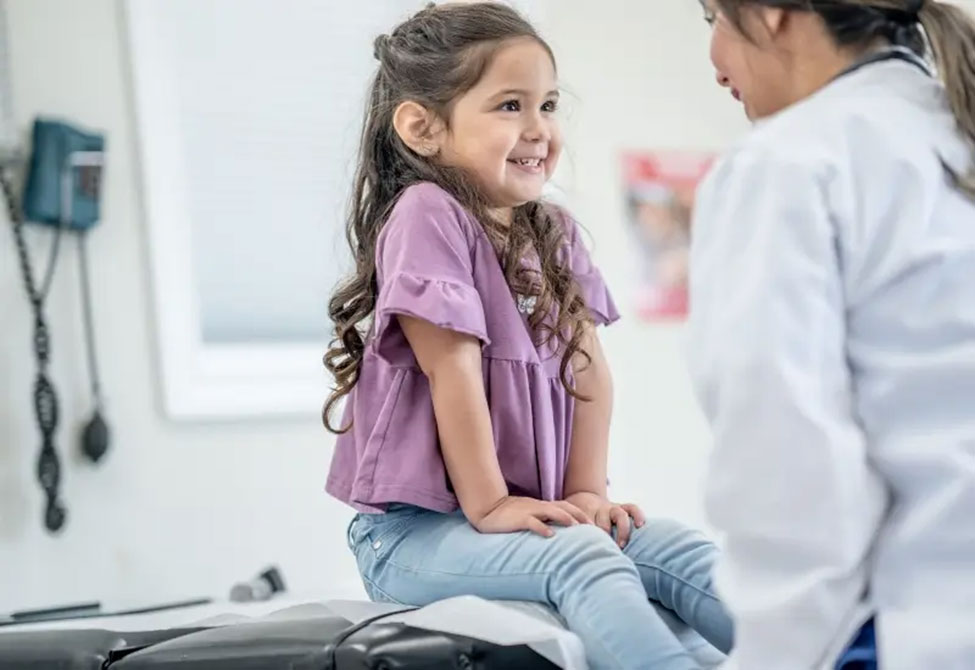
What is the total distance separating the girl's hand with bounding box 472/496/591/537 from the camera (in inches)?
41.7

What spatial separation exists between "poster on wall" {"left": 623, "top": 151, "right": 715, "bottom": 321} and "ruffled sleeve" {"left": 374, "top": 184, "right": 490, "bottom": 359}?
1.51m

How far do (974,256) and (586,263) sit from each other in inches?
22.7

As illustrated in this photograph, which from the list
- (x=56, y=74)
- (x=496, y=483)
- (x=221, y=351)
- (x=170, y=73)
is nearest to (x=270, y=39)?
(x=170, y=73)

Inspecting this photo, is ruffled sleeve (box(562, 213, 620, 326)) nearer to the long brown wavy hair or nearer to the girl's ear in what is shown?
the long brown wavy hair

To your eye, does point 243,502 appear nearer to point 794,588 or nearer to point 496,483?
point 496,483

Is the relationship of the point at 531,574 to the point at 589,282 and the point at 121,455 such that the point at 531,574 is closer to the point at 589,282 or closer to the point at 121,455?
the point at 589,282

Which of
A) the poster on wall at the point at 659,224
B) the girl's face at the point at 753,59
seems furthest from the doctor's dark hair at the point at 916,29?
the poster on wall at the point at 659,224

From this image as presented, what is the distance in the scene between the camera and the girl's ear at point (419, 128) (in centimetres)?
125

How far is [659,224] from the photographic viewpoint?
8.81 feet

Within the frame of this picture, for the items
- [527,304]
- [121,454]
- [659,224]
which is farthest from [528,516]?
[659,224]

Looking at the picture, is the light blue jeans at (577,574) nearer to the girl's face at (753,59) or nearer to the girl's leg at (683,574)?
the girl's leg at (683,574)

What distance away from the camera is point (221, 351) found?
7.23 feet

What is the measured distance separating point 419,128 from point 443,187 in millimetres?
74

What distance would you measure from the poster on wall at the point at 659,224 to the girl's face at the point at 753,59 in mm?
1737
